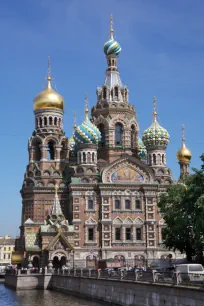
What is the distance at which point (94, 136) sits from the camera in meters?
55.0

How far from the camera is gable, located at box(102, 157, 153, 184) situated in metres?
53.8

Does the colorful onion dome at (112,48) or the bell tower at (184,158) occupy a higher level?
the colorful onion dome at (112,48)

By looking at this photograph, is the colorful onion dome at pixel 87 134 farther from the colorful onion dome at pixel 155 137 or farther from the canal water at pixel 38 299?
the canal water at pixel 38 299

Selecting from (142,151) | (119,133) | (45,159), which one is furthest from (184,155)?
(45,159)

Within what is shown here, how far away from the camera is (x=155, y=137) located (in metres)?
56.4

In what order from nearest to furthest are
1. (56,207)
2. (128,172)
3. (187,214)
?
1. (187,214)
2. (56,207)
3. (128,172)

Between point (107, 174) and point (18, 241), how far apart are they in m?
12.8

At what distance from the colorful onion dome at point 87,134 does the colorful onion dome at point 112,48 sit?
10.7 metres

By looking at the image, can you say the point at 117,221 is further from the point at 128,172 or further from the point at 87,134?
the point at 87,134

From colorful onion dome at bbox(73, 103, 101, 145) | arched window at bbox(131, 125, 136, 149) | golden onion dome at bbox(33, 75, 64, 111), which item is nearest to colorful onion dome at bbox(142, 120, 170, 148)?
arched window at bbox(131, 125, 136, 149)

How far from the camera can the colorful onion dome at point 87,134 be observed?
180 ft

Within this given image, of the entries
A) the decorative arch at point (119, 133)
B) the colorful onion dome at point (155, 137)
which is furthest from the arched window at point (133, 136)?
the colorful onion dome at point (155, 137)

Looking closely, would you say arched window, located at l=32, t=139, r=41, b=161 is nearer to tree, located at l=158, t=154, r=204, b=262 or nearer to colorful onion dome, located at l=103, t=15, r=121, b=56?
colorful onion dome, located at l=103, t=15, r=121, b=56

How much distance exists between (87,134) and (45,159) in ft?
19.0
